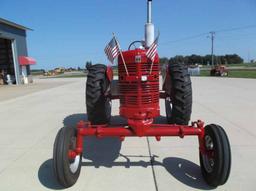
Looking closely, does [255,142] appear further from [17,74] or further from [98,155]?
[17,74]

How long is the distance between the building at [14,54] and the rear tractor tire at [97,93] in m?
19.0

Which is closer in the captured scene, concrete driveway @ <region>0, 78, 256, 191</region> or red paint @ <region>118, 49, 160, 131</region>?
concrete driveway @ <region>0, 78, 256, 191</region>

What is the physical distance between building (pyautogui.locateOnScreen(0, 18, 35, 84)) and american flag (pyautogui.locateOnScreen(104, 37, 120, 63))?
20149 mm

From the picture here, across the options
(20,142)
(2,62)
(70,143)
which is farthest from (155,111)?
(2,62)

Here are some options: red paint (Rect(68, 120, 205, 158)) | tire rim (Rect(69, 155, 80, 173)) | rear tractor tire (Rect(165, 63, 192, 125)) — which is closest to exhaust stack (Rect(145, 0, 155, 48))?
rear tractor tire (Rect(165, 63, 192, 125))

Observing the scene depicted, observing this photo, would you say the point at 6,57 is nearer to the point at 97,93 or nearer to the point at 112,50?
the point at 97,93

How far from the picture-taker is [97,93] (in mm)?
4734

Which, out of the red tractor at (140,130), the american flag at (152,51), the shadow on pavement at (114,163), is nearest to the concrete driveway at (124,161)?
the shadow on pavement at (114,163)

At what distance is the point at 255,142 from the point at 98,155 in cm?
270

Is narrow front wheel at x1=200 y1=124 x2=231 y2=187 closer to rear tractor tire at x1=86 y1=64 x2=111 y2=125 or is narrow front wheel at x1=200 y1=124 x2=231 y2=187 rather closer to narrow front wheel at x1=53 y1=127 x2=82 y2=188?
narrow front wheel at x1=53 y1=127 x2=82 y2=188

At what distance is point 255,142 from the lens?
4.93m

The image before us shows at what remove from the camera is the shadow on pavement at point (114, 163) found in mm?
3562

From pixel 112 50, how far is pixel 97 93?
120 centimetres

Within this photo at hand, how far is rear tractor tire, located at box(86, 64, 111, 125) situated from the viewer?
15.6ft
